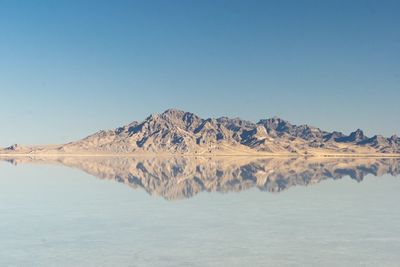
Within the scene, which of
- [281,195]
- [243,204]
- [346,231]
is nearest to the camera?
[346,231]

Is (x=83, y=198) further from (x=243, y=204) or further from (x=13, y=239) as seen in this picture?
(x=13, y=239)

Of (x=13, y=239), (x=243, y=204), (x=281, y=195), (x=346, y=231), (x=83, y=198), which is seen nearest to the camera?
(x=13, y=239)

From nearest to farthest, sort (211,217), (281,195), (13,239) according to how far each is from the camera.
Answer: (13,239), (211,217), (281,195)

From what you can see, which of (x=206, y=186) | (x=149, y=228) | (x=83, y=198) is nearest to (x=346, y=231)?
Answer: (x=149, y=228)

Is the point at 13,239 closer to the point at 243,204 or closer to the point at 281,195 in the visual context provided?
the point at 243,204

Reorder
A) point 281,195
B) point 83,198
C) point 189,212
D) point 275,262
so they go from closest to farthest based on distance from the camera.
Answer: point 275,262 < point 189,212 < point 83,198 < point 281,195

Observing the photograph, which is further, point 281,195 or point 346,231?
point 281,195

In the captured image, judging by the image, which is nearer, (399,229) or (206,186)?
(399,229)

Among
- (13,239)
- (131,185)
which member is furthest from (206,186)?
(13,239)
